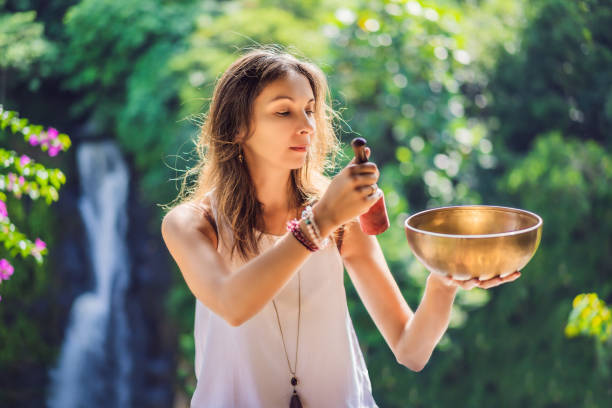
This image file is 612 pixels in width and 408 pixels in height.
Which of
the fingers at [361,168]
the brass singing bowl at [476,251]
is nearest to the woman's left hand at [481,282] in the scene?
the brass singing bowl at [476,251]

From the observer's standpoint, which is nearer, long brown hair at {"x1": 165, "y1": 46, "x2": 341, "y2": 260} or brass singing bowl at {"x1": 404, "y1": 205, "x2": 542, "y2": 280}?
brass singing bowl at {"x1": 404, "y1": 205, "x2": 542, "y2": 280}

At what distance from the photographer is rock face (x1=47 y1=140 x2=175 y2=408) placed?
5.50 metres

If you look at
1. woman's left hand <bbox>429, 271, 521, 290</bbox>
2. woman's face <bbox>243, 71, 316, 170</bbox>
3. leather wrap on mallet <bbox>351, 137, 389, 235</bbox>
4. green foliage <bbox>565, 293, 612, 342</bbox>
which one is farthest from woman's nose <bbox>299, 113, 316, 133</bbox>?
green foliage <bbox>565, 293, 612, 342</bbox>

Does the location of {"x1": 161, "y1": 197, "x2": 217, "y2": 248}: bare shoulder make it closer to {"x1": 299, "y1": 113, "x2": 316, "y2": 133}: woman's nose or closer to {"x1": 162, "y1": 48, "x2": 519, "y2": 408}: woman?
{"x1": 162, "y1": 48, "x2": 519, "y2": 408}: woman

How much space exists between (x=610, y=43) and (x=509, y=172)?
4.76 feet

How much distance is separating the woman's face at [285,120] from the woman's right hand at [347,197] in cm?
29

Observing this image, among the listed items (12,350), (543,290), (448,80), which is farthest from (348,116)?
(12,350)

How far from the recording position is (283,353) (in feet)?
4.54

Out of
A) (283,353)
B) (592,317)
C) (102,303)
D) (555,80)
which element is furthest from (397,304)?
(102,303)

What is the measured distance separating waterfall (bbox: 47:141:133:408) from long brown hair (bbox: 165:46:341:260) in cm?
435

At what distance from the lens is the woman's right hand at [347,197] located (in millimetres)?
1062

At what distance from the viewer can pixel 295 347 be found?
1.39m

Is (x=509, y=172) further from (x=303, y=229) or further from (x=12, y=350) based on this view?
(x=303, y=229)

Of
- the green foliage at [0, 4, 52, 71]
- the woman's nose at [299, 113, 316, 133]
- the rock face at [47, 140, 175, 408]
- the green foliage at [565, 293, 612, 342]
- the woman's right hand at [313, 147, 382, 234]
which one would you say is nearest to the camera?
the woman's right hand at [313, 147, 382, 234]
